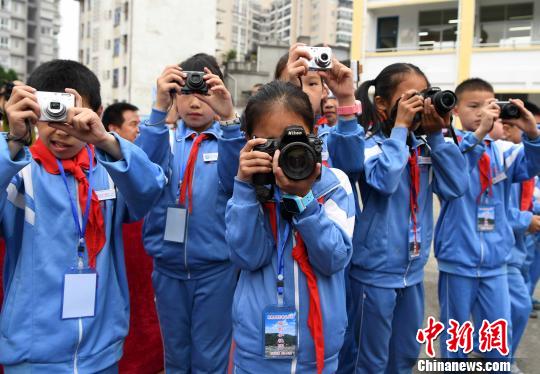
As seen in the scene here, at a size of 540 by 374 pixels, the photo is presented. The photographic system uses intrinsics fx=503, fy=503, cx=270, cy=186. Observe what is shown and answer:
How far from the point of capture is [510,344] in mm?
3230

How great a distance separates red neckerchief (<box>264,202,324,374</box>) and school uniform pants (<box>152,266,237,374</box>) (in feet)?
A: 2.92

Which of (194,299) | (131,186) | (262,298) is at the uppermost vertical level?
(131,186)

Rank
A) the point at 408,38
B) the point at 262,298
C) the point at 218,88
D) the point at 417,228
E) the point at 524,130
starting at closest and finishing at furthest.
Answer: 1. the point at 262,298
2. the point at 218,88
3. the point at 417,228
4. the point at 524,130
5. the point at 408,38

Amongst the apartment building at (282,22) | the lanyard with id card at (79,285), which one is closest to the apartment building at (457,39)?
the lanyard with id card at (79,285)

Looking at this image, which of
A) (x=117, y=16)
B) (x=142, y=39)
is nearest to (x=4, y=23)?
(x=117, y=16)

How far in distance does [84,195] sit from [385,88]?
167 cm

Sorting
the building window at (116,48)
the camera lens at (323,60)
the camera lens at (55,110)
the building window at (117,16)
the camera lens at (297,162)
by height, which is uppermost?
the building window at (117,16)

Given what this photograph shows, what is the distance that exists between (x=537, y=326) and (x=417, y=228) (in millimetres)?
2637

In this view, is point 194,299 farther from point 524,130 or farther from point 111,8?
point 111,8

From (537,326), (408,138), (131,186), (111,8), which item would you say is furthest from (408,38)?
(111,8)

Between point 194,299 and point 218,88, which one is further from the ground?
point 218,88

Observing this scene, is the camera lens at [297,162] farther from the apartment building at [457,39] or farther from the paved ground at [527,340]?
the apartment building at [457,39]

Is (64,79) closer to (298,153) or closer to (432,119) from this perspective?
(298,153)

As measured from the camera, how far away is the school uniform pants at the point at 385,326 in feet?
8.29
